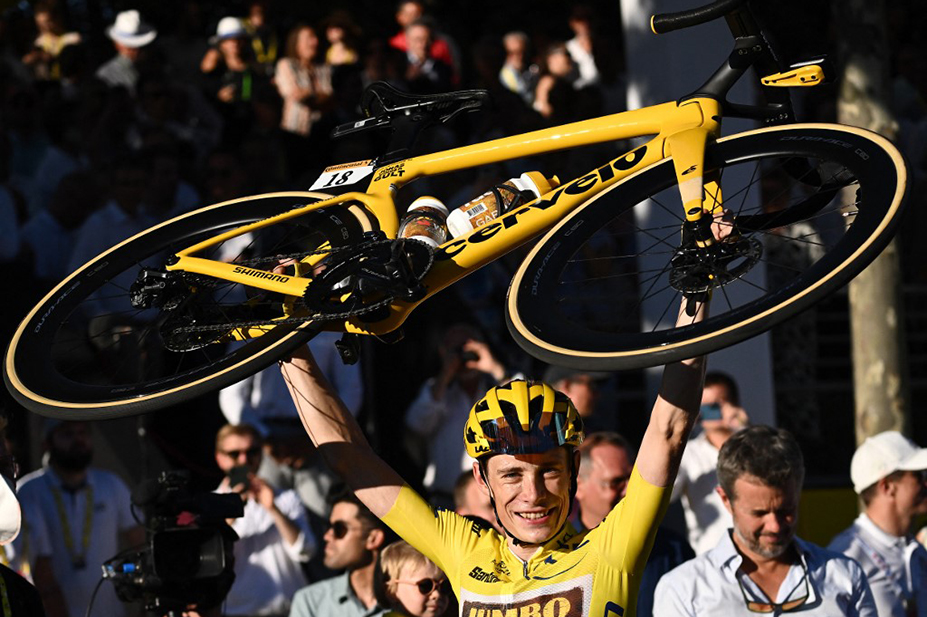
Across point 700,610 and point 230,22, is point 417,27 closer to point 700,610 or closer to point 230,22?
point 230,22

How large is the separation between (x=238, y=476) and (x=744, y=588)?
2.68 m

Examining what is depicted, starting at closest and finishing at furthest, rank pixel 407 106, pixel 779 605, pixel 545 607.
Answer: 1. pixel 545 607
2. pixel 407 106
3. pixel 779 605

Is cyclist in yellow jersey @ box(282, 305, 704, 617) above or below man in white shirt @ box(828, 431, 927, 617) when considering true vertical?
above

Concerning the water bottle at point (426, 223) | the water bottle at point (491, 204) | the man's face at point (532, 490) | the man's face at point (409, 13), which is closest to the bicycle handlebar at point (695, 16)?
the water bottle at point (491, 204)

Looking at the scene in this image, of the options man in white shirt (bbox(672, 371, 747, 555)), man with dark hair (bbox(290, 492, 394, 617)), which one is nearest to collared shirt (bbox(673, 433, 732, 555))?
man in white shirt (bbox(672, 371, 747, 555))

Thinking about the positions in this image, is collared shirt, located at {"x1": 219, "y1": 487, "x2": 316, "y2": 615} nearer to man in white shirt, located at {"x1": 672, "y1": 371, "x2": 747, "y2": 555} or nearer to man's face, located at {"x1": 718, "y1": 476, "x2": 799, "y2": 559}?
man in white shirt, located at {"x1": 672, "y1": 371, "x2": 747, "y2": 555}

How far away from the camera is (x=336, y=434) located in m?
4.27

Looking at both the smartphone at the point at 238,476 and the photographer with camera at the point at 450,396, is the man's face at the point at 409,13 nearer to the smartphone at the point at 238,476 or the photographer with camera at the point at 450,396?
the photographer with camera at the point at 450,396

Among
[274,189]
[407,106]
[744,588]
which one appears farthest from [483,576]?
[274,189]

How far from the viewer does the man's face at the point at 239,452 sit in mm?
6941

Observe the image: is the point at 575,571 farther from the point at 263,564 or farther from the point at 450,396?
the point at 450,396

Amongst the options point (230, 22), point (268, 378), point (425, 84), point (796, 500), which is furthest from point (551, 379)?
point (230, 22)

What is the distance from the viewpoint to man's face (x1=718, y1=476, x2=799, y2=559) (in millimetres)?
5180

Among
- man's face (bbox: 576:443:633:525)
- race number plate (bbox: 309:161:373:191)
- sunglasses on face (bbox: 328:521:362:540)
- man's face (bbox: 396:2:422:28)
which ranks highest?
man's face (bbox: 396:2:422:28)
